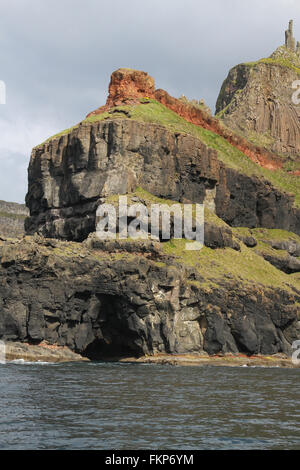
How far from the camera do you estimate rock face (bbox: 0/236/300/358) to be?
374 feet

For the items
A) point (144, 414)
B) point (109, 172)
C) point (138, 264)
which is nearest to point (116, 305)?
point (138, 264)

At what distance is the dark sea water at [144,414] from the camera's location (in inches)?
1400

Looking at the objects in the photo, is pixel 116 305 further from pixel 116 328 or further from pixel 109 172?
pixel 109 172

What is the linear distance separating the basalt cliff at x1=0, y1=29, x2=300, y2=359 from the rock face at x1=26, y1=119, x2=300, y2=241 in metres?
0.31

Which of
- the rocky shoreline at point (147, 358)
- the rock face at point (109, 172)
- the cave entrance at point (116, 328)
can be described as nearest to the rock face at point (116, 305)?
the cave entrance at point (116, 328)

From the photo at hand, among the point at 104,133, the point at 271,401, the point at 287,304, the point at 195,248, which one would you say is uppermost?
the point at 104,133

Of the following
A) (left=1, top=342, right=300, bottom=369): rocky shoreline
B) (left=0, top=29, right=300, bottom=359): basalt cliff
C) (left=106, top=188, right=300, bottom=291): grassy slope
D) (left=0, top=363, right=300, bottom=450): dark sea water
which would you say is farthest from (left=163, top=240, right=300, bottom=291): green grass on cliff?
(left=0, top=363, right=300, bottom=450): dark sea water

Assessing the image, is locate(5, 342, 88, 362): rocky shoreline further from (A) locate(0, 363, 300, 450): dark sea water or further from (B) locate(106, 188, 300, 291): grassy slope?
(A) locate(0, 363, 300, 450): dark sea water

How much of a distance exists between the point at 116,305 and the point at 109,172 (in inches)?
1750
